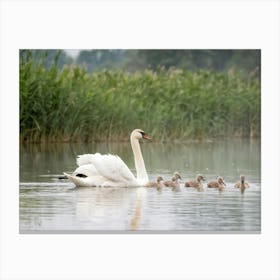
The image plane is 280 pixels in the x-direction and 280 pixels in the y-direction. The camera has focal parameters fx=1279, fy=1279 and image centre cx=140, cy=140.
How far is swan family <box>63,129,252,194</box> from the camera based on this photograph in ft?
55.7

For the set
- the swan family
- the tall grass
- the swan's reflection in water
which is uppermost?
the tall grass

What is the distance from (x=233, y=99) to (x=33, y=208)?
4446mm

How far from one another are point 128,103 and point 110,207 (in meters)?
3.89

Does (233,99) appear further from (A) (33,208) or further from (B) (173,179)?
(A) (33,208)

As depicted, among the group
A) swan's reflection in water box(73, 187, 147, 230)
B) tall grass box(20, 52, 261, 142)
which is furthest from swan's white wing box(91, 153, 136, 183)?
tall grass box(20, 52, 261, 142)

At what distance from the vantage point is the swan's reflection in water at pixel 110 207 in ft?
48.2

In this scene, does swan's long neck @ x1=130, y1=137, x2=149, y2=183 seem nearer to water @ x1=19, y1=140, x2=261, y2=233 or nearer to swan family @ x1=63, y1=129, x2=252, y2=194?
swan family @ x1=63, y1=129, x2=252, y2=194

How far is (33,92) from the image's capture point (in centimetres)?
1742

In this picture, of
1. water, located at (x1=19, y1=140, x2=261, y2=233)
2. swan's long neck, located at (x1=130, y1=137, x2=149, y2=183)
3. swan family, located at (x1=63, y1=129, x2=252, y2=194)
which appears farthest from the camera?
swan's long neck, located at (x1=130, y1=137, x2=149, y2=183)

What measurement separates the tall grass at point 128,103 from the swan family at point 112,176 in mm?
737

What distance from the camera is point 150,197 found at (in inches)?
645

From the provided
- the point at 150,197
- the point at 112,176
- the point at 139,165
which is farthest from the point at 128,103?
the point at 150,197

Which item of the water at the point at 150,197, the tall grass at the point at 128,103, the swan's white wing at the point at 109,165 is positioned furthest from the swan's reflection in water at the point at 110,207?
the tall grass at the point at 128,103
